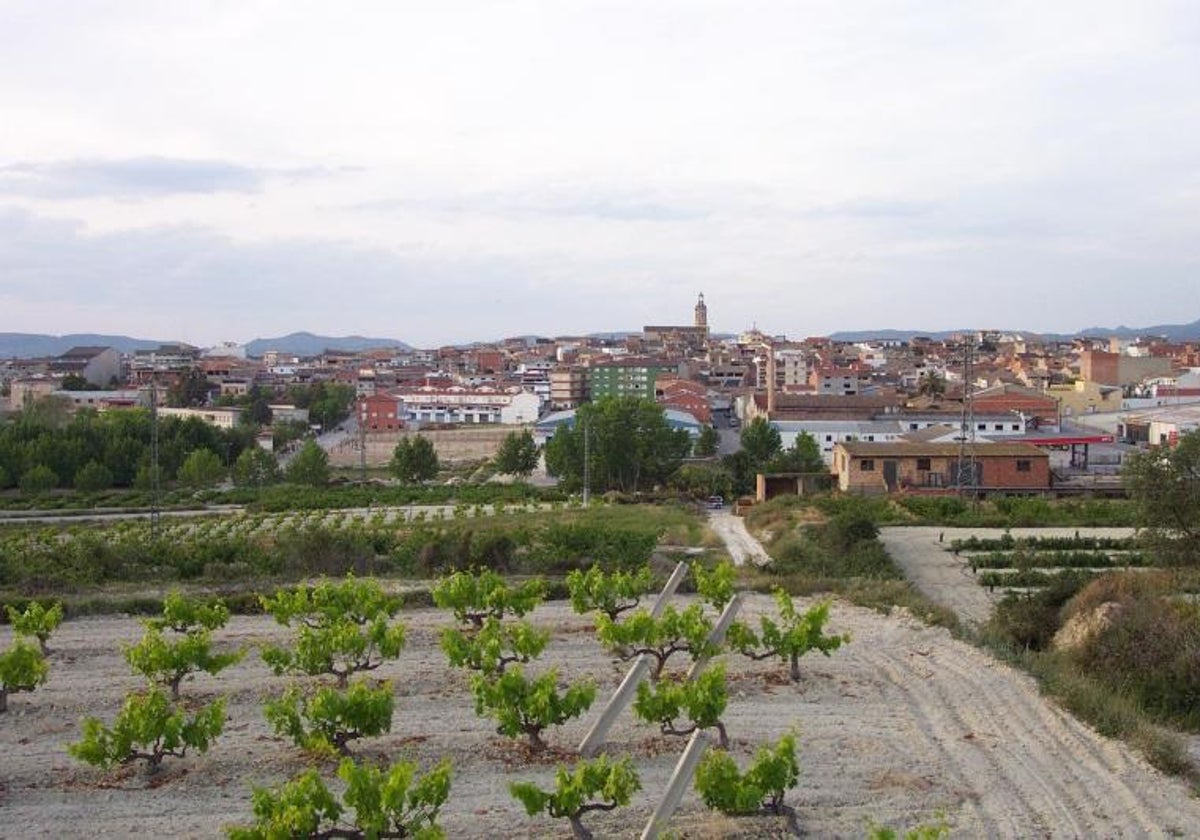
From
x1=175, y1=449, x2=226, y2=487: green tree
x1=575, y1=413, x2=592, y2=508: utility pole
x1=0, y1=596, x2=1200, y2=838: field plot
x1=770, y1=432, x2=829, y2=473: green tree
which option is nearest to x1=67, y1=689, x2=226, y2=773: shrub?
x1=0, y1=596, x2=1200, y2=838: field plot

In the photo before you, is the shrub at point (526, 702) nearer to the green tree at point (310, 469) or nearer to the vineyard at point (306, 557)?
the vineyard at point (306, 557)

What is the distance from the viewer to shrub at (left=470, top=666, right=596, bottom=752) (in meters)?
7.80

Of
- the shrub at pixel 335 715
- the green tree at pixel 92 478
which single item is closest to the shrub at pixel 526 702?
the shrub at pixel 335 715

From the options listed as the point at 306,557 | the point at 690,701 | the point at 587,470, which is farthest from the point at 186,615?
the point at 587,470

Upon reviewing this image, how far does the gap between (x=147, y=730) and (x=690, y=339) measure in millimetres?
122325

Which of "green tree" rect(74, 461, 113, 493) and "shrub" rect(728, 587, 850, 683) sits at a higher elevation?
"shrub" rect(728, 587, 850, 683)

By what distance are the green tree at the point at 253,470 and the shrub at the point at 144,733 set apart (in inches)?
1343

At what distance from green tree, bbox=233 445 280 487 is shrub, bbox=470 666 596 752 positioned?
3457cm

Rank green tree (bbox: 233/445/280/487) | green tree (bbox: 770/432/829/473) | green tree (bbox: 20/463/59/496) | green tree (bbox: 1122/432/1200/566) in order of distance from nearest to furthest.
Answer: green tree (bbox: 1122/432/1200/566), green tree (bbox: 770/432/829/473), green tree (bbox: 20/463/59/496), green tree (bbox: 233/445/280/487)

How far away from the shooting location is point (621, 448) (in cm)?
3597

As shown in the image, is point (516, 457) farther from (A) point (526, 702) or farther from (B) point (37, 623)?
(A) point (526, 702)

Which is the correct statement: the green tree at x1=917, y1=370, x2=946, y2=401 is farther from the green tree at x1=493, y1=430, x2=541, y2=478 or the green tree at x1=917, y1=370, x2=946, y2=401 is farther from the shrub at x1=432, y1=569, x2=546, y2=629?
the shrub at x1=432, y1=569, x2=546, y2=629

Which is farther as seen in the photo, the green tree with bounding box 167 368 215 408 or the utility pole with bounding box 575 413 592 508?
the green tree with bounding box 167 368 215 408

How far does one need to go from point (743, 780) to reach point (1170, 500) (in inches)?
435
